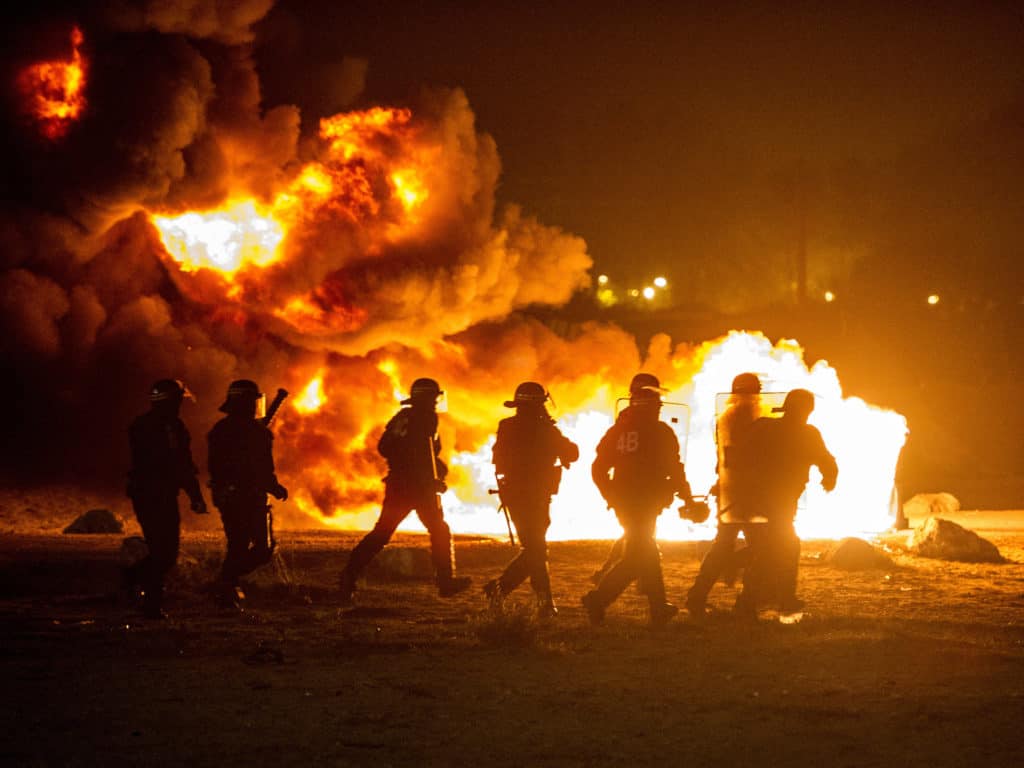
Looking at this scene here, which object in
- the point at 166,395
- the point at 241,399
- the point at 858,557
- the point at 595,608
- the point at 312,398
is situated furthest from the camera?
the point at 312,398

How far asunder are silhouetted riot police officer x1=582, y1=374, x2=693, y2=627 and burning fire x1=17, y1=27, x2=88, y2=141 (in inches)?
639

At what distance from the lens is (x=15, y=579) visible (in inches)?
447

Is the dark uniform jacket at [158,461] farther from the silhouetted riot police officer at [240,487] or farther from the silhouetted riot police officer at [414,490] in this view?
the silhouetted riot police officer at [414,490]

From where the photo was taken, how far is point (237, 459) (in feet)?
32.4

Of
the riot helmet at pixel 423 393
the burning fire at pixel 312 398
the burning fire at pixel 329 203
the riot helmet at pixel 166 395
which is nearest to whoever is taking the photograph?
the riot helmet at pixel 166 395

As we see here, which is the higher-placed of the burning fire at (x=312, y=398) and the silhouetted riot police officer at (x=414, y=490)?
the burning fire at (x=312, y=398)

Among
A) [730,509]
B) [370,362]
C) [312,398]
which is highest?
[370,362]

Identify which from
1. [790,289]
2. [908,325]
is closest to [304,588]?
[908,325]

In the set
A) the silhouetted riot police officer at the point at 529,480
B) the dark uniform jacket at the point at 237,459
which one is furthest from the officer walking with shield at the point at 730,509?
the dark uniform jacket at the point at 237,459

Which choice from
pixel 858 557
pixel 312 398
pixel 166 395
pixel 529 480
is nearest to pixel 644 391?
pixel 529 480

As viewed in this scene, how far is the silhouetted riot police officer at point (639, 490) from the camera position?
347 inches

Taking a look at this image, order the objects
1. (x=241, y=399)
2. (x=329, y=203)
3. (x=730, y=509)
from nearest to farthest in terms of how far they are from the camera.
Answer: (x=730, y=509) < (x=241, y=399) < (x=329, y=203)

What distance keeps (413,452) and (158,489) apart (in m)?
2.23

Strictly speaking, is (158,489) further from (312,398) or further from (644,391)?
(312,398)
